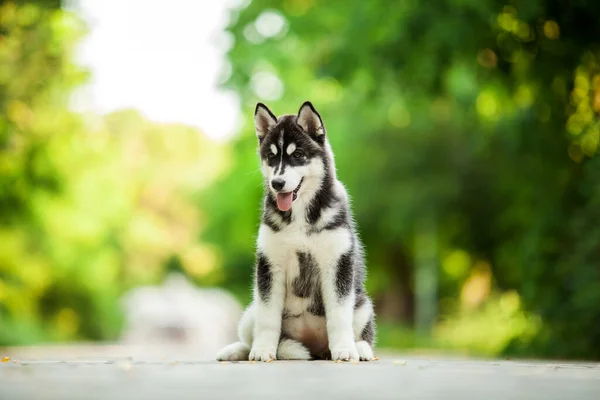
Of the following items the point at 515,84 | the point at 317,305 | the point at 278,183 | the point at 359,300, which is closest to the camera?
the point at 278,183

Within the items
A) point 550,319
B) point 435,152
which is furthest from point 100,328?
point 550,319

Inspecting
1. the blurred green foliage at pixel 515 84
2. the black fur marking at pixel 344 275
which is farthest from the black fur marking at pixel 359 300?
the blurred green foliage at pixel 515 84

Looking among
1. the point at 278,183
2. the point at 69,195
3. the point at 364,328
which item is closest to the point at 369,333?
the point at 364,328

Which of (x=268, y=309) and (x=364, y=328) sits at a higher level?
(x=268, y=309)

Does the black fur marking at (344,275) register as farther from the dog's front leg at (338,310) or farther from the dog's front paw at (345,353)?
the dog's front paw at (345,353)

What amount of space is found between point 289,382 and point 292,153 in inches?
81.6

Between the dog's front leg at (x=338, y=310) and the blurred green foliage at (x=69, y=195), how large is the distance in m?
8.99

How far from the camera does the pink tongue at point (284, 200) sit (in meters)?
6.38

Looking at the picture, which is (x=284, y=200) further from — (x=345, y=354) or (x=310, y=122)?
(x=345, y=354)

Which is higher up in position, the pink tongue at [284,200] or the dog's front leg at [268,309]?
the pink tongue at [284,200]

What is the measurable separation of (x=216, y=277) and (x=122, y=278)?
5.67 m

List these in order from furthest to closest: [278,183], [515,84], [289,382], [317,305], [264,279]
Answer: [515,84] → [317,305] → [264,279] → [278,183] → [289,382]

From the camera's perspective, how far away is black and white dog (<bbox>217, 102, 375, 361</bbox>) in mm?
6355

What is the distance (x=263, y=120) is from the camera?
6.79 metres
